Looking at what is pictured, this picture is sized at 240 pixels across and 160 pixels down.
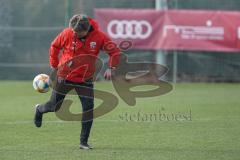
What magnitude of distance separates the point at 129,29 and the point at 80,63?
488 inches

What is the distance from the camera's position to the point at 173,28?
928 inches

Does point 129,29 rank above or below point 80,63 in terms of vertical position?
below

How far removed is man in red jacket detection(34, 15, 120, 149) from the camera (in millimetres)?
10805

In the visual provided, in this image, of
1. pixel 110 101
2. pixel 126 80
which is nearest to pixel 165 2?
pixel 126 80

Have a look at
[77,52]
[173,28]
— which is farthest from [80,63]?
[173,28]

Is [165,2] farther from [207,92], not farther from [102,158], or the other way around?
[102,158]

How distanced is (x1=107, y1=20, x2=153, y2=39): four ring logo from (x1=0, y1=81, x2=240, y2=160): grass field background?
494cm

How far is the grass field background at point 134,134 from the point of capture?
10.2 metres

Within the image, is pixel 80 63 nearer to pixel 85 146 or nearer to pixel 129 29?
pixel 85 146

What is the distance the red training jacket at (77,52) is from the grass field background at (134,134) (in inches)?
41.2

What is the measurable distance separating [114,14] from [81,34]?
1287cm

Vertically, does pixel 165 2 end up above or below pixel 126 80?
above

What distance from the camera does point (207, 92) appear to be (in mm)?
20797

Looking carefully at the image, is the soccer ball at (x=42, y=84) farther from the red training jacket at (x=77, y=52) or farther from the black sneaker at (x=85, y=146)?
the black sneaker at (x=85, y=146)
